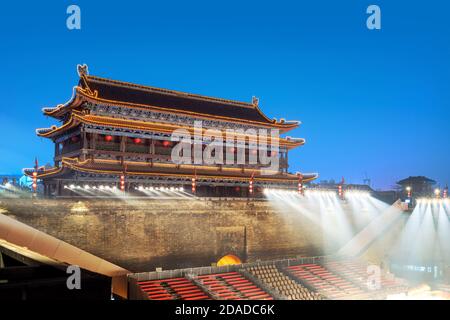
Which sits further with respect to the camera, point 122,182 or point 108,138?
point 108,138

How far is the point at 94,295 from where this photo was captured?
9992 millimetres

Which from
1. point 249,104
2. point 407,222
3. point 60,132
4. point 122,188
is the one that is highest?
point 249,104

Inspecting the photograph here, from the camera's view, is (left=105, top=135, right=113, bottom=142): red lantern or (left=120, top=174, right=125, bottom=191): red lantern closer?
(left=120, top=174, right=125, bottom=191): red lantern

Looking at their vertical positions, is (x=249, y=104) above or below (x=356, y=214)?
above

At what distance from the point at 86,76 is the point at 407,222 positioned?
31.1 m

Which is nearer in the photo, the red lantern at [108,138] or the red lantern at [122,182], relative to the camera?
the red lantern at [122,182]

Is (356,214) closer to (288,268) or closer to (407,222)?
(407,222)

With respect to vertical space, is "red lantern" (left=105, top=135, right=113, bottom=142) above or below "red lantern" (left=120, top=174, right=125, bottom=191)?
above

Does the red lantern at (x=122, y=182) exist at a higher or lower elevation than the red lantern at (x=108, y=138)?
lower

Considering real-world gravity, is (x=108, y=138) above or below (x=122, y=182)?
above
